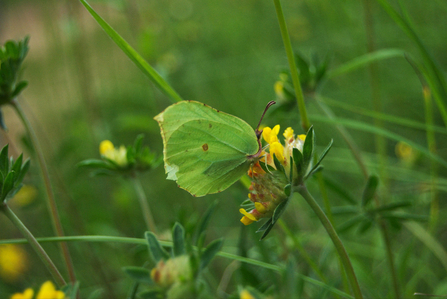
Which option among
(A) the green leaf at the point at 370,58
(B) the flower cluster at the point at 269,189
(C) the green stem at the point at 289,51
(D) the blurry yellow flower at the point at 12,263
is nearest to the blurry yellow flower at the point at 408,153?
(A) the green leaf at the point at 370,58

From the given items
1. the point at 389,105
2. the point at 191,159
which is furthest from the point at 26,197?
the point at 389,105

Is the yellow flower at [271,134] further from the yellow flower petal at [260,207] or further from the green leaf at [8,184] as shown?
the green leaf at [8,184]

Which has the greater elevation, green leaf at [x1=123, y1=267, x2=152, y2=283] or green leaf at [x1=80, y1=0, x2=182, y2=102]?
green leaf at [x1=80, y1=0, x2=182, y2=102]

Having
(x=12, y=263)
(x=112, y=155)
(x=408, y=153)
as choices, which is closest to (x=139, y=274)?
(x=112, y=155)

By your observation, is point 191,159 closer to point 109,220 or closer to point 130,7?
point 109,220

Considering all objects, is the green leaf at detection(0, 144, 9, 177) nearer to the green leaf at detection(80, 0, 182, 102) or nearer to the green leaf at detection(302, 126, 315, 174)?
the green leaf at detection(80, 0, 182, 102)

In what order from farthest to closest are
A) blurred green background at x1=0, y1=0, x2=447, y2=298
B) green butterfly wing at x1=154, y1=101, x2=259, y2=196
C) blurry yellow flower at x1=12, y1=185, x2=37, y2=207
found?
blurry yellow flower at x1=12, y1=185, x2=37, y2=207 < blurred green background at x1=0, y1=0, x2=447, y2=298 < green butterfly wing at x1=154, y1=101, x2=259, y2=196

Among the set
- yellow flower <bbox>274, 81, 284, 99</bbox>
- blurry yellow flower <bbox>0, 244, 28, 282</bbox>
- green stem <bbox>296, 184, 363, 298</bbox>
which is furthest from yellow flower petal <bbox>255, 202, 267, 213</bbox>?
blurry yellow flower <bbox>0, 244, 28, 282</bbox>
